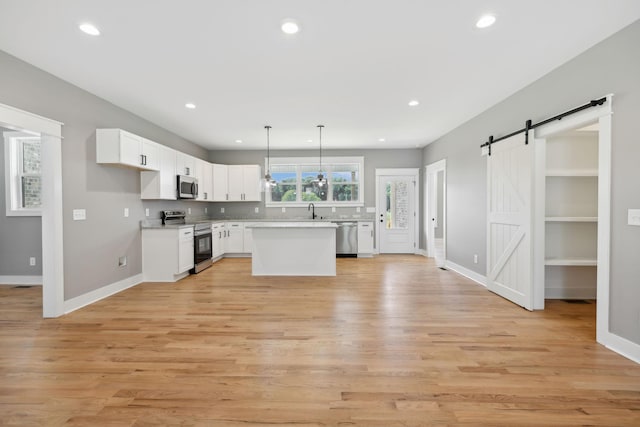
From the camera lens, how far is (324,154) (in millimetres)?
7883

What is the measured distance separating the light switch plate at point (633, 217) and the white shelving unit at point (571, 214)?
139cm

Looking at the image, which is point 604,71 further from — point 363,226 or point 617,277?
point 363,226

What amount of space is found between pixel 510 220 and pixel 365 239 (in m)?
3.81

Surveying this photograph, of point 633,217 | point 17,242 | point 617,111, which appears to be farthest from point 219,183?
point 633,217

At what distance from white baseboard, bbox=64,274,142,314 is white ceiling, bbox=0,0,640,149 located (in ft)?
8.62

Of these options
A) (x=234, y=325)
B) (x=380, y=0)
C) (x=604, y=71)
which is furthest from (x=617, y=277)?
(x=234, y=325)

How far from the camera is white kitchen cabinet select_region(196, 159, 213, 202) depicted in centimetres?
647

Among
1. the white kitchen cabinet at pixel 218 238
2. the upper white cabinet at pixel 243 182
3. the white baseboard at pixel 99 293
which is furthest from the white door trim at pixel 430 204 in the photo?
the white baseboard at pixel 99 293

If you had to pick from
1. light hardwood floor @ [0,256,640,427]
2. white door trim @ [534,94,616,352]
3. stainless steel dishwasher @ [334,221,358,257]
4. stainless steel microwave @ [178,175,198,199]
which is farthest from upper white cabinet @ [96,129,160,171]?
white door trim @ [534,94,616,352]

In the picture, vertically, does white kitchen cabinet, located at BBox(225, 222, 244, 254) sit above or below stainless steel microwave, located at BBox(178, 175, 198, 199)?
below

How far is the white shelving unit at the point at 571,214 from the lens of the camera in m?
3.83

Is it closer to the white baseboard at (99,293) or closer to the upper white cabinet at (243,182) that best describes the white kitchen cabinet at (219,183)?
the upper white cabinet at (243,182)

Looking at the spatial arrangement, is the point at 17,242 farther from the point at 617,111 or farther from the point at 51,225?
the point at 617,111

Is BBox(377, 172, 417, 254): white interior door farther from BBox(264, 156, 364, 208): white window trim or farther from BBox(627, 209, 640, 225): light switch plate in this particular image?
BBox(627, 209, 640, 225): light switch plate
